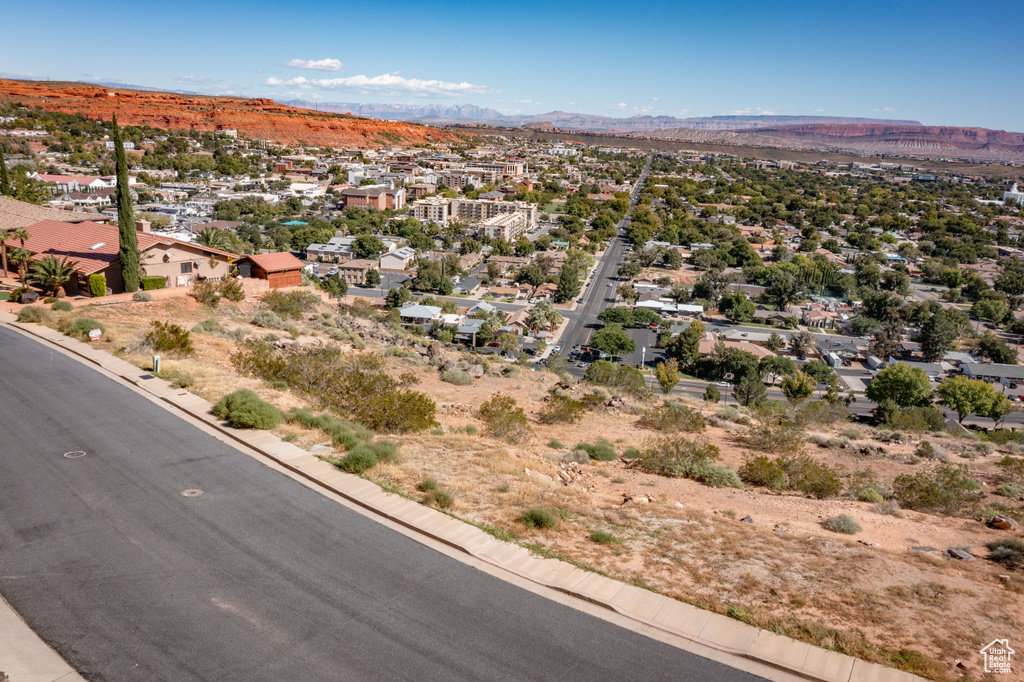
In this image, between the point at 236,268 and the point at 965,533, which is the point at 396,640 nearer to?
the point at 965,533

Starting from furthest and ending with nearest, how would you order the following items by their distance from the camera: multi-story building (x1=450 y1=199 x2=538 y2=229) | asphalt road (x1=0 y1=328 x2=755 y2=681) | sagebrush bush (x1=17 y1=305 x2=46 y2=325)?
multi-story building (x1=450 y1=199 x2=538 y2=229), sagebrush bush (x1=17 y1=305 x2=46 y2=325), asphalt road (x1=0 y1=328 x2=755 y2=681)

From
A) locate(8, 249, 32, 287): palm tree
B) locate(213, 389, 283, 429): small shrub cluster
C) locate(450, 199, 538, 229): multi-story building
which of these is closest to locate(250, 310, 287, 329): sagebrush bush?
locate(8, 249, 32, 287): palm tree

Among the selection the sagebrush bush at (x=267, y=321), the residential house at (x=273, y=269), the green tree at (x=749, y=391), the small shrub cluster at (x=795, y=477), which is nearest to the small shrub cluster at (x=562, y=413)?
the small shrub cluster at (x=795, y=477)

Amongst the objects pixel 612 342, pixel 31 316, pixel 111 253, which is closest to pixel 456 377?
pixel 31 316

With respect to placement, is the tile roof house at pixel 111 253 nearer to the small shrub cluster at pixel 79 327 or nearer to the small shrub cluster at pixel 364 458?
the small shrub cluster at pixel 79 327

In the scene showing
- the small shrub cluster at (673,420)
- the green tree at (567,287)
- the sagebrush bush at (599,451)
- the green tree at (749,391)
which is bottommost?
the green tree at (749,391)

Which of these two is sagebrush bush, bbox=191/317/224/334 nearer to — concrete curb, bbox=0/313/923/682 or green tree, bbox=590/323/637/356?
concrete curb, bbox=0/313/923/682
